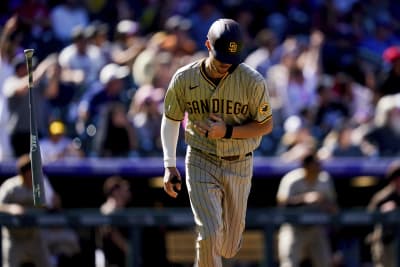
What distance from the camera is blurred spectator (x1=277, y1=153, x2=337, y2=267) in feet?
42.8

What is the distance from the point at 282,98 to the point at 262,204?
6.39 ft

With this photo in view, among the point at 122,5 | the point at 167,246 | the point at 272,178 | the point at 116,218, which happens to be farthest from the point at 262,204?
the point at 122,5

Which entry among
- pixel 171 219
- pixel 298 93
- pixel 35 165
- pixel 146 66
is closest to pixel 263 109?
pixel 35 165

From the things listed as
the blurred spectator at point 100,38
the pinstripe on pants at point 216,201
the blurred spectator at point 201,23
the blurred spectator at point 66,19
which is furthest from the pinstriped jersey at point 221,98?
the blurred spectator at point 201,23

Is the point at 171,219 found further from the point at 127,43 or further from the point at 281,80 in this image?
the point at 127,43

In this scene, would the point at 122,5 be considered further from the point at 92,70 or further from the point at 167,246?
the point at 167,246

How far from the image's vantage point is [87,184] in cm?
1416

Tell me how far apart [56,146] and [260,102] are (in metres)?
5.77

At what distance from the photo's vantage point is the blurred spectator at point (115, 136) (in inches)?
567

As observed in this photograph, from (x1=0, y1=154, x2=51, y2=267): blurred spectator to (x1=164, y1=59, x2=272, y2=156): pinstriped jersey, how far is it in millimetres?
3969

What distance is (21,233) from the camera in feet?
41.7

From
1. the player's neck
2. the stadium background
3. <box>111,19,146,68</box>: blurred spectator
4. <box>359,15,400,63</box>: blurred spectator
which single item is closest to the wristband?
the player's neck

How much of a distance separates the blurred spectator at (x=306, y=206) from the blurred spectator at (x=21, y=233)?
249cm

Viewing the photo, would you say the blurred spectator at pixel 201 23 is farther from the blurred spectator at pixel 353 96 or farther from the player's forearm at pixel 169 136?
the player's forearm at pixel 169 136
